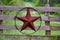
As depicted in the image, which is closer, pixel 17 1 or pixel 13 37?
pixel 13 37

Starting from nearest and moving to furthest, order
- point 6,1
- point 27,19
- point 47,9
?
point 27,19
point 47,9
point 6,1

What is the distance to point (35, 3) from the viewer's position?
41.1 ft

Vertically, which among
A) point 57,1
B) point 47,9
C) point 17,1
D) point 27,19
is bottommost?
point 57,1

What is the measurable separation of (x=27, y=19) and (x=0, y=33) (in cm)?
197

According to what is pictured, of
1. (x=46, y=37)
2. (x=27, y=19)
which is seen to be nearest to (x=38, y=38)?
(x=46, y=37)

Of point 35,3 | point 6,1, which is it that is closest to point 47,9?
point 6,1

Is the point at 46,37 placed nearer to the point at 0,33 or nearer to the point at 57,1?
the point at 0,33

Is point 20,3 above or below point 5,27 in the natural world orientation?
below

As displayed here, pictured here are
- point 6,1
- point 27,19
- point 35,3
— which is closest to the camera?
point 27,19

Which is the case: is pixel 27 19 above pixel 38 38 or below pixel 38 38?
above

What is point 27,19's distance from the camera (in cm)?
528

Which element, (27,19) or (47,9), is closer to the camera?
(27,19)

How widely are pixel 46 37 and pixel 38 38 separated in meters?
0.26

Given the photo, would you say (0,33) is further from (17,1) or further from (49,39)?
(17,1)
